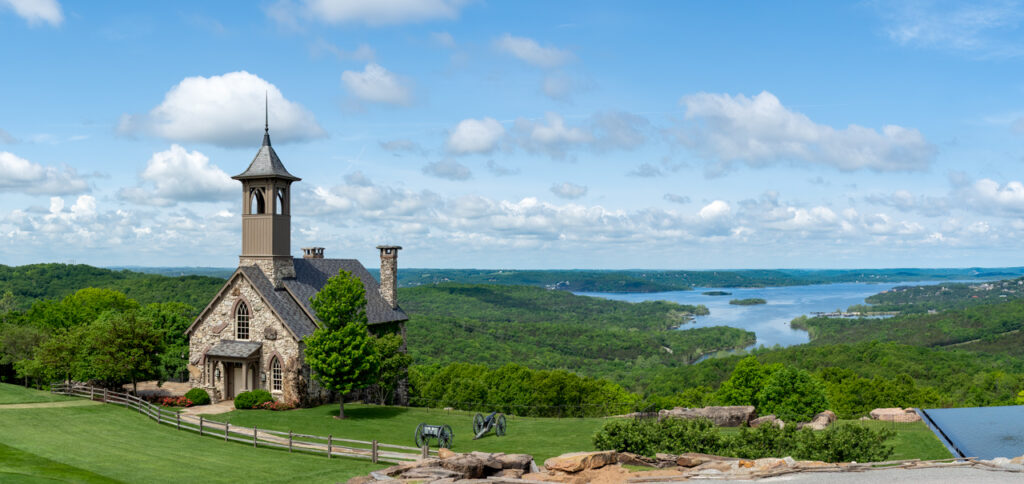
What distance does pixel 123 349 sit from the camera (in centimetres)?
3466

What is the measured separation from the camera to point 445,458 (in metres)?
16.1

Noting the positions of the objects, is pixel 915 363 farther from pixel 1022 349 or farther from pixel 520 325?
pixel 520 325

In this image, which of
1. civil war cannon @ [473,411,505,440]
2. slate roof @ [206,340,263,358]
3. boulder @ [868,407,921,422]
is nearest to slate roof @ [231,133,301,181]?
slate roof @ [206,340,263,358]

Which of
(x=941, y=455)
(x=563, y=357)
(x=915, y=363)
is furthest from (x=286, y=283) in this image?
(x=563, y=357)

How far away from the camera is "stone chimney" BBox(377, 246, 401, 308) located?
43.0 m

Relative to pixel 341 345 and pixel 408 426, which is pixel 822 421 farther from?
pixel 341 345

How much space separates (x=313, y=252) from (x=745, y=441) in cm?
3210

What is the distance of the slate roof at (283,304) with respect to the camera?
3575 cm

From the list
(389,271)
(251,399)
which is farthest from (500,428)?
(389,271)

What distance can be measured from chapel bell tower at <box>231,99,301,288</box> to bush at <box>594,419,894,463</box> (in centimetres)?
2410

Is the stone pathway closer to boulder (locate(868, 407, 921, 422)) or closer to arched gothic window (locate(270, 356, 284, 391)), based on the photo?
arched gothic window (locate(270, 356, 284, 391))

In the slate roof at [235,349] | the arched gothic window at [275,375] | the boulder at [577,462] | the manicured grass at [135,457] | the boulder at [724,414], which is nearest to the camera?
the boulder at [577,462]

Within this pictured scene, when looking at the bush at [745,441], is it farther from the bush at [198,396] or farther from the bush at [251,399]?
the bush at [198,396]

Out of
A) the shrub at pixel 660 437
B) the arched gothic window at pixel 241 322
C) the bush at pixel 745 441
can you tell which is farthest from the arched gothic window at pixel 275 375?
the shrub at pixel 660 437
